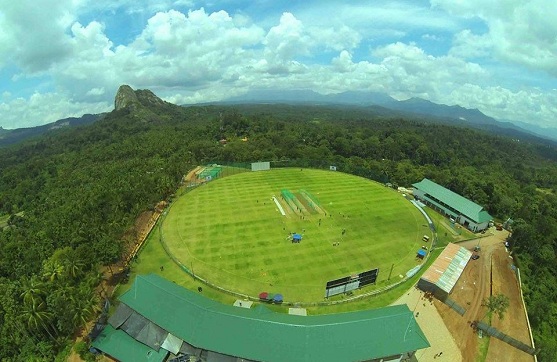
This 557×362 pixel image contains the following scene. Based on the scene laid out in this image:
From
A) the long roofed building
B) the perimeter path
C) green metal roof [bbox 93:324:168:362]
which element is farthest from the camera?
the long roofed building

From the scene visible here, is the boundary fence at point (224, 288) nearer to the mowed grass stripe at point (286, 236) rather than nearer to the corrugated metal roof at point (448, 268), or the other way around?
the mowed grass stripe at point (286, 236)

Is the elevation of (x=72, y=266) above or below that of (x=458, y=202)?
above

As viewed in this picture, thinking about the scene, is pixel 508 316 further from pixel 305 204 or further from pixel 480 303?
pixel 305 204

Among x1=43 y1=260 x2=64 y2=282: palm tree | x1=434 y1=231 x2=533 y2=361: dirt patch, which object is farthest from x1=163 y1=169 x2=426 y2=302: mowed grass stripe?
x1=43 y1=260 x2=64 y2=282: palm tree

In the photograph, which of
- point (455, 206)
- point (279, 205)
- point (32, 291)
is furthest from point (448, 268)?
point (32, 291)

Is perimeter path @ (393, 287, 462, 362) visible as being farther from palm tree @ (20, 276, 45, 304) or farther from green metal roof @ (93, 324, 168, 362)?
palm tree @ (20, 276, 45, 304)

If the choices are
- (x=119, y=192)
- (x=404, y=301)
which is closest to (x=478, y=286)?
(x=404, y=301)
